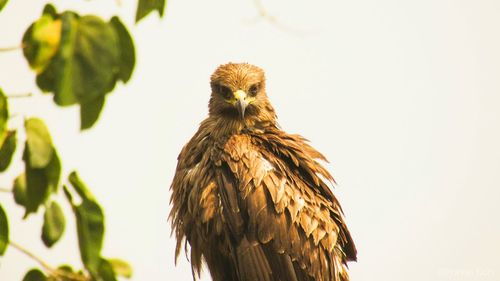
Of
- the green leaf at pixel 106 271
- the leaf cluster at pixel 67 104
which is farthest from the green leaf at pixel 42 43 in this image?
the green leaf at pixel 106 271

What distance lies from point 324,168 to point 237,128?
3.17 ft

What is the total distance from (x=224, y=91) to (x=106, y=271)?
16.1 feet

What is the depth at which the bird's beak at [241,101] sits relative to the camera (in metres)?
7.04

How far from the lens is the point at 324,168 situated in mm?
7359

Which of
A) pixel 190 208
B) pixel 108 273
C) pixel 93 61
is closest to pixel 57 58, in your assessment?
pixel 93 61

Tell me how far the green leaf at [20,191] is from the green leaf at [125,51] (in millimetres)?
467

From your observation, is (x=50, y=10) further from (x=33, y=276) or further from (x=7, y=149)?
(x=33, y=276)

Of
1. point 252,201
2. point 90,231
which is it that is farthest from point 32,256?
point 252,201

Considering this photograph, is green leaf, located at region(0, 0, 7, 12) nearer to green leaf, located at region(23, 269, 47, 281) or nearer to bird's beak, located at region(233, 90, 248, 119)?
green leaf, located at region(23, 269, 47, 281)

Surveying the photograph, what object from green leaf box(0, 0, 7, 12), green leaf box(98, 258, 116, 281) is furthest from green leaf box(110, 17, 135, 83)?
green leaf box(98, 258, 116, 281)

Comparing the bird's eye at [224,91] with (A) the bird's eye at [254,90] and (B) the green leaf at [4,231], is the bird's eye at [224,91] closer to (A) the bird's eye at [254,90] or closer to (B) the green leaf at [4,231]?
(A) the bird's eye at [254,90]

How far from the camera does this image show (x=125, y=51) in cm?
238

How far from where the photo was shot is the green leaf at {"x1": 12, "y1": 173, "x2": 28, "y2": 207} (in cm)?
240

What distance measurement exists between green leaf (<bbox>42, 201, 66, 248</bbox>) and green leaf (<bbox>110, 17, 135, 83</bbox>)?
0.54 m
